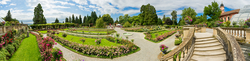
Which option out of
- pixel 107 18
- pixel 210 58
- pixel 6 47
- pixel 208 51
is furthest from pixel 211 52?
pixel 107 18

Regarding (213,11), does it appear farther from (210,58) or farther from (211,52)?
(210,58)

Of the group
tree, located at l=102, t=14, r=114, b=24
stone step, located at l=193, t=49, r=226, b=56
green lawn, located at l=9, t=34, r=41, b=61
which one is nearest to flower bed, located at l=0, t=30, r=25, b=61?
green lawn, located at l=9, t=34, r=41, b=61

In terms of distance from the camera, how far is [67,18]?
62312 millimetres

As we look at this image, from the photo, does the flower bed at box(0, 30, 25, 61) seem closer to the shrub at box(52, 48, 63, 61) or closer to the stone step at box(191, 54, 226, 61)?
the shrub at box(52, 48, 63, 61)

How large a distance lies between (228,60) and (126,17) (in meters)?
77.1

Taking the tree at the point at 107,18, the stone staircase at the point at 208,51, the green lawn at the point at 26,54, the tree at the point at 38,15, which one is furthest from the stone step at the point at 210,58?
the tree at the point at 107,18

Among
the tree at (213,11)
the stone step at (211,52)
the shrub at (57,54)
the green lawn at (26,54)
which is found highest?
the tree at (213,11)

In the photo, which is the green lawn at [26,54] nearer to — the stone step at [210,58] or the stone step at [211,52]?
the stone step at [210,58]

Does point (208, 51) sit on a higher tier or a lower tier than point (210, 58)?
higher

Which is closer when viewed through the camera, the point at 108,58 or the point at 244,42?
the point at 244,42

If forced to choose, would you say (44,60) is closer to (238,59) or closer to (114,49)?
(114,49)

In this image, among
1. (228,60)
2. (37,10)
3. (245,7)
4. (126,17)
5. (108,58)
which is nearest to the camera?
(228,60)

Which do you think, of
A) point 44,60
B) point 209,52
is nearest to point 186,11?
point 209,52

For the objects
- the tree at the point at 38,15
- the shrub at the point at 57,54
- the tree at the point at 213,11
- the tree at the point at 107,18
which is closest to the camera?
the shrub at the point at 57,54
